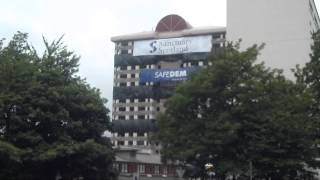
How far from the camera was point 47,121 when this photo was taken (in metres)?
42.6

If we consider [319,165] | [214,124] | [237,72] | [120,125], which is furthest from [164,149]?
[120,125]

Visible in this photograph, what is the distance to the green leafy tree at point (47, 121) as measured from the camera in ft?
134

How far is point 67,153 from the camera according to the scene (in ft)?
135

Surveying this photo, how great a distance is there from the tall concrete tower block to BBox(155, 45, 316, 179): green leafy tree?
118ft

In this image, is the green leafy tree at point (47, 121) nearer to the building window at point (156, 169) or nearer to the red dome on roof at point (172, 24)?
the building window at point (156, 169)

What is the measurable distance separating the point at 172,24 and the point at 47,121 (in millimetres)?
88292

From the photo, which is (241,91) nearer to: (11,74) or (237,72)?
(237,72)

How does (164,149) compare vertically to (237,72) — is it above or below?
below

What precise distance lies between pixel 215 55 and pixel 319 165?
10607 millimetres

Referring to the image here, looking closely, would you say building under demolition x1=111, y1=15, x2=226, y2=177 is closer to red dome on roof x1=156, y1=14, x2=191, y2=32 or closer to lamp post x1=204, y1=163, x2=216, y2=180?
red dome on roof x1=156, y1=14, x2=191, y2=32

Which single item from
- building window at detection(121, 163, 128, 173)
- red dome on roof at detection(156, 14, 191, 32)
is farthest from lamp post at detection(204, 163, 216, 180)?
red dome on roof at detection(156, 14, 191, 32)

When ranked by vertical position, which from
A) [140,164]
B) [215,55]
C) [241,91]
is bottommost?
[140,164]

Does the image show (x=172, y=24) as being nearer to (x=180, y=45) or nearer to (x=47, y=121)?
(x=180, y=45)

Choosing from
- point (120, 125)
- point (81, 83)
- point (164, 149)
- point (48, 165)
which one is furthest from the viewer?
point (120, 125)
